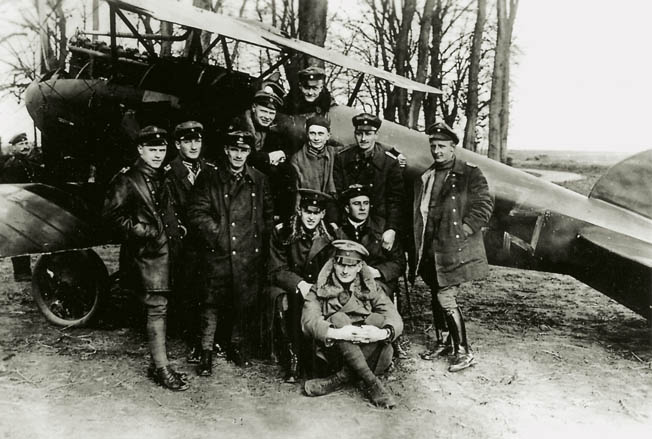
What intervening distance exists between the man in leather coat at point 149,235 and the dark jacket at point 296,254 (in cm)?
92

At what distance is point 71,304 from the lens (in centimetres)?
650

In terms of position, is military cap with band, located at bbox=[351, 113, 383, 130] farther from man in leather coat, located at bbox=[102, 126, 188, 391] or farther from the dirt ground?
the dirt ground

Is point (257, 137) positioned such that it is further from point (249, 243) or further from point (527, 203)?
point (527, 203)

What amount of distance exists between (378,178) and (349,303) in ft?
4.53

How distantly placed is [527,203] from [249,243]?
9.62 feet

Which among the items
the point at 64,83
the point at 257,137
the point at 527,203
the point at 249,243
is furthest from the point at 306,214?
the point at 64,83

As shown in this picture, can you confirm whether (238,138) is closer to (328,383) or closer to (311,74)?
(311,74)

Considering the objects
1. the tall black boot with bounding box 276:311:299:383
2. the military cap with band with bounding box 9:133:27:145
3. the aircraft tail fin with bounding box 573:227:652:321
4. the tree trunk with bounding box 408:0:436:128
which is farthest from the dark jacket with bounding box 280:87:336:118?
the tree trunk with bounding box 408:0:436:128

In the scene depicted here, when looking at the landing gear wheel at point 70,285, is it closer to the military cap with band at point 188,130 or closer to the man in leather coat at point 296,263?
the military cap with band at point 188,130

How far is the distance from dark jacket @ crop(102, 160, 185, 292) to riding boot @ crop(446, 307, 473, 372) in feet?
8.43

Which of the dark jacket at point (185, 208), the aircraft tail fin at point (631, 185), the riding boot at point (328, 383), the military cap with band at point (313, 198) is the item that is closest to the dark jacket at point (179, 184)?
the dark jacket at point (185, 208)

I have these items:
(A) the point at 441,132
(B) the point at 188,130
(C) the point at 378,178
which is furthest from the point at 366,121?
(B) the point at 188,130

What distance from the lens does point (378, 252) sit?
5410mm

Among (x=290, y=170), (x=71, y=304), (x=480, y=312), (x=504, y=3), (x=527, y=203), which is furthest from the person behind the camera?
(x=504, y=3)
